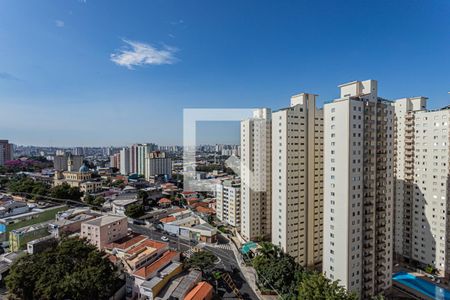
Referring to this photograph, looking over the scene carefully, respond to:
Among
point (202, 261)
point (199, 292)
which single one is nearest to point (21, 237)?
point (202, 261)

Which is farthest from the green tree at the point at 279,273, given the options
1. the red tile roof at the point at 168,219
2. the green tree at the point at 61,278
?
the red tile roof at the point at 168,219

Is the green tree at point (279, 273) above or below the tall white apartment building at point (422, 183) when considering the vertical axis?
below

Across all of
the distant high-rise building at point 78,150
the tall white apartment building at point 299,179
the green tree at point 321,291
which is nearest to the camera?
the green tree at point 321,291

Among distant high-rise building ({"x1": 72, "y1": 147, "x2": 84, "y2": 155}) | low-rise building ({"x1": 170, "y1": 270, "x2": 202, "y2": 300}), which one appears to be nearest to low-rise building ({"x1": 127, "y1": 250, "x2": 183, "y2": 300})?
low-rise building ({"x1": 170, "y1": 270, "x2": 202, "y2": 300})

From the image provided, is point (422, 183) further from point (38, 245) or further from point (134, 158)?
point (134, 158)

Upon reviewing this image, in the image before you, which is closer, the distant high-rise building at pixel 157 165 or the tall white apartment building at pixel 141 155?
the distant high-rise building at pixel 157 165

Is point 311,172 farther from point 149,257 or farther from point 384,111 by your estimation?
point 149,257

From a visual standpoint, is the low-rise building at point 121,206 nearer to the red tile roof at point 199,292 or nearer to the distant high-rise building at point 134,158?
the red tile roof at point 199,292
